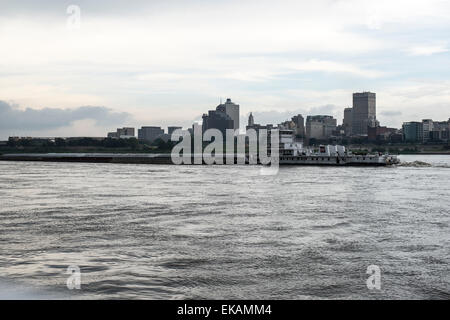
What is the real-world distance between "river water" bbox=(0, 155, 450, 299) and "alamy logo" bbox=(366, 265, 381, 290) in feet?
0.77

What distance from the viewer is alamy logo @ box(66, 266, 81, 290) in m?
17.0

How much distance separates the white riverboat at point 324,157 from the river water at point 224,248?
77.3 metres

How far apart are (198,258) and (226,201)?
22.0 metres

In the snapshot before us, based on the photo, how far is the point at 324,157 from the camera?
404 ft

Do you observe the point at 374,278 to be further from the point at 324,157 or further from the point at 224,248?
the point at 324,157

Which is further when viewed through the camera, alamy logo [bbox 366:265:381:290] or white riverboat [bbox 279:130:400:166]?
white riverboat [bbox 279:130:400:166]

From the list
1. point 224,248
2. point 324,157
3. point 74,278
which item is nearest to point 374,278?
point 224,248

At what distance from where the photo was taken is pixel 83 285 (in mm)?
17266

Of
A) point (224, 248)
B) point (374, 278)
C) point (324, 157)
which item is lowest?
point (374, 278)

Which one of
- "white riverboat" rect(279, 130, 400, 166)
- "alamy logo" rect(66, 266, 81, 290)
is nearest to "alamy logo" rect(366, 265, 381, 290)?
"alamy logo" rect(66, 266, 81, 290)

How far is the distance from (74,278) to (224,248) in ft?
25.4

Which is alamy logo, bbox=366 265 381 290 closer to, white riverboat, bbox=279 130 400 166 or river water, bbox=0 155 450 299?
river water, bbox=0 155 450 299

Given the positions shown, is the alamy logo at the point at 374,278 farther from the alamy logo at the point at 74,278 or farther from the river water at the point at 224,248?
the alamy logo at the point at 74,278

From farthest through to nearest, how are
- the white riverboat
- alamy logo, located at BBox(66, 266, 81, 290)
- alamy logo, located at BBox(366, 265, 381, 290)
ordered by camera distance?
the white riverboat, alamy logo, located at BBox(366, 265, 381, 290), alamy logo, located at BBox(66, 266, 81, 290)
